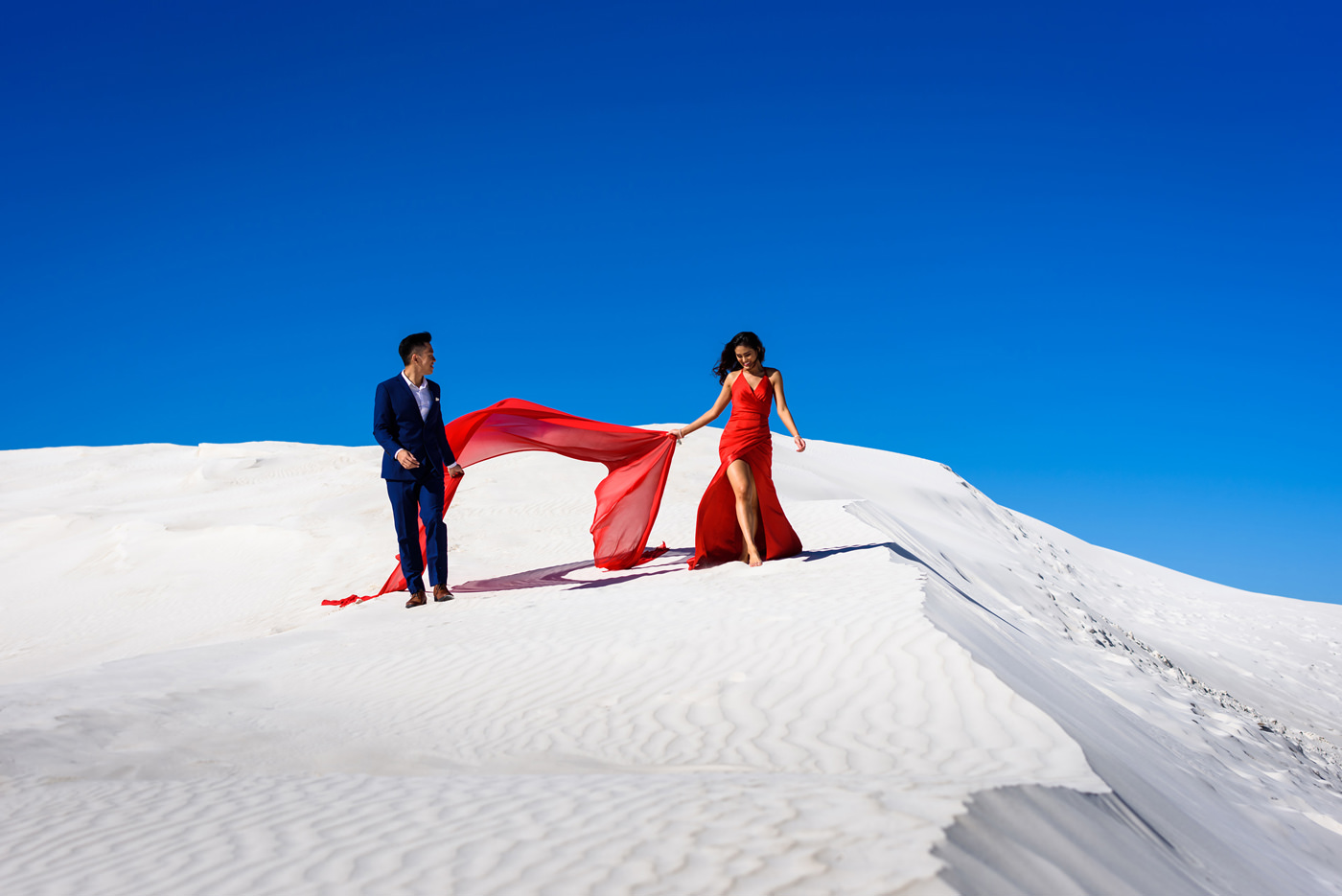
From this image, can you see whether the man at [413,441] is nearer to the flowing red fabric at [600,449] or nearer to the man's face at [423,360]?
the man's face at [423,360]

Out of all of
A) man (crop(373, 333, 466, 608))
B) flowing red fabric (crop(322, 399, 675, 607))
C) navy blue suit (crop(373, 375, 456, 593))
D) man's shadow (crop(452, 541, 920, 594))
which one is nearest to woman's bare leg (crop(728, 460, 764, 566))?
man's shadow (crop(452, 541, 920, 594))

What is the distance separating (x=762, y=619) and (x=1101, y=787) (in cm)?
317

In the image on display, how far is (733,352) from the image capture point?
26.0 feet

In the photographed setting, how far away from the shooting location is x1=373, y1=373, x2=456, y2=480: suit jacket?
26.6 feet

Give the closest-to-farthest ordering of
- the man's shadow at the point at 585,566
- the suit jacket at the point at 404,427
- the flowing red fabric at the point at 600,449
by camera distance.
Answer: the suit jacket at the point at 404,427 < the man's shadow at the point at 585,566 < the flowing red fabric at the point at 600,449

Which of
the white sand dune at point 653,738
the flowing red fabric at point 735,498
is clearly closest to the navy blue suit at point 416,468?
the white sand dune at point 653,738

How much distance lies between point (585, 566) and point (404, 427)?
120 inches

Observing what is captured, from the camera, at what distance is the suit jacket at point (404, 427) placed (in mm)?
8094

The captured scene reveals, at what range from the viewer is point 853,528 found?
10.8 metres

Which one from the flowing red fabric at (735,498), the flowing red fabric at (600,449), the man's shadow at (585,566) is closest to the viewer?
the flowing red fabric at (735,498)

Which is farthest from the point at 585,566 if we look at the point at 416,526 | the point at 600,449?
the point at 416,526

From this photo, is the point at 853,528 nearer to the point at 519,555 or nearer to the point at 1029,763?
the point at 519,555

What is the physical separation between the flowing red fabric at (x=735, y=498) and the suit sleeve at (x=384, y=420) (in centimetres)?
300

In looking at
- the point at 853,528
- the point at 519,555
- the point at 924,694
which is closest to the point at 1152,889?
the point at 924,694
